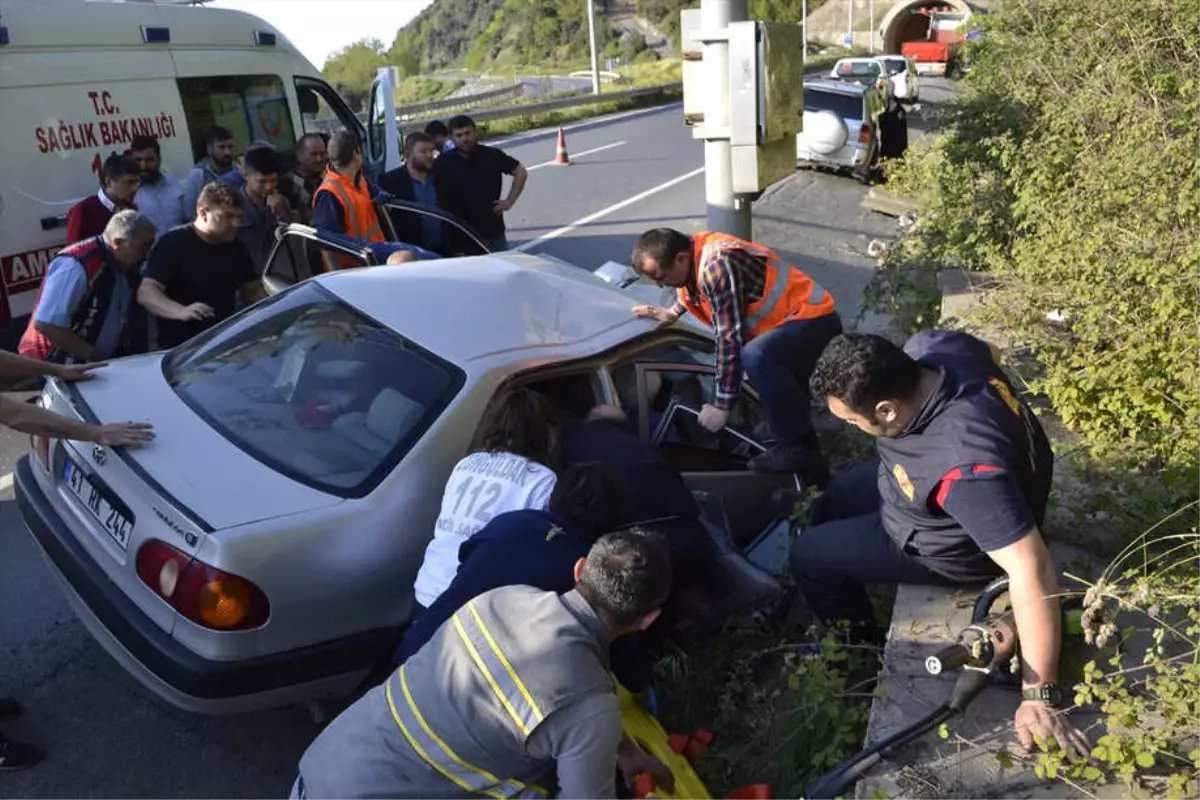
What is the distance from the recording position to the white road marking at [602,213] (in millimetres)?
10469

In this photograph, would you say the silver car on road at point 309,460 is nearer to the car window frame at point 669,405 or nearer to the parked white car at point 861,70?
the car window frame at point 669,405

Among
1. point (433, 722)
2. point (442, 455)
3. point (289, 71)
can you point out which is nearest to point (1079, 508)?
point (442, 455)

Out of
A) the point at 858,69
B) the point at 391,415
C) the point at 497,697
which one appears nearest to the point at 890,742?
the point at 497,697

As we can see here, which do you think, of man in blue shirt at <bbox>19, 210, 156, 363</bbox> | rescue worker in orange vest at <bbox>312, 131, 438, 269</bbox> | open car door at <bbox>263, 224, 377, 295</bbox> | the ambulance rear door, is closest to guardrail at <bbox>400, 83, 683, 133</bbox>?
the ambulance rear door

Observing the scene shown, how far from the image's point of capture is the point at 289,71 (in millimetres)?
8703

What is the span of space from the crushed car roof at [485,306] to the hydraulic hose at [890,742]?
166cm

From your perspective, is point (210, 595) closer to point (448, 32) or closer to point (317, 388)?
point (317, 388)

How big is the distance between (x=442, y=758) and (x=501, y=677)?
239mm

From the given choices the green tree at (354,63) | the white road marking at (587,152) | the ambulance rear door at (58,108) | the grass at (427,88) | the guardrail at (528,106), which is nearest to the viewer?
the ambulance rear door at (58,108)

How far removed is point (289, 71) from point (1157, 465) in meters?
7.49

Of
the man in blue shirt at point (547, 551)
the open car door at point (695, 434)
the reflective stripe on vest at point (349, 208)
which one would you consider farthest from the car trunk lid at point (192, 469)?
the reflective stripe on vest at point (349, 208)

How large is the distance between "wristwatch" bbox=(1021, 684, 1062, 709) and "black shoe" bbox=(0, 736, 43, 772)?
2903mm

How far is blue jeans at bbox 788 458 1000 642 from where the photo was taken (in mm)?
3133

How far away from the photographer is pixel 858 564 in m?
3.22
